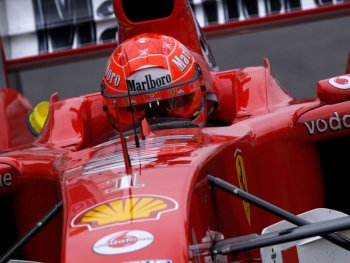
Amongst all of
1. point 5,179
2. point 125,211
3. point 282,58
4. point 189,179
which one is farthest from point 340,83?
point 282,58

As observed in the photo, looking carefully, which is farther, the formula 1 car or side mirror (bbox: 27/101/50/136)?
side mirror (bbox: 27/101/50/136)

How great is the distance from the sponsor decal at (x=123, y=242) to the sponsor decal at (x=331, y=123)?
1602mm

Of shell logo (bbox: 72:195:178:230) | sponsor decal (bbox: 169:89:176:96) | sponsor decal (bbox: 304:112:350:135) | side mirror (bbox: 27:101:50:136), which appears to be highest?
shell logo (bbox: 72:195:178:230)

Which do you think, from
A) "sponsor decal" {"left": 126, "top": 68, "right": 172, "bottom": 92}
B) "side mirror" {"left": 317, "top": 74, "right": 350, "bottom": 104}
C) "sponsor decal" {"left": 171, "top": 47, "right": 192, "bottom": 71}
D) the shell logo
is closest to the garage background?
"sponsor decal" {"left": 171, "top": 47, "right": 192, "bottom": 71}

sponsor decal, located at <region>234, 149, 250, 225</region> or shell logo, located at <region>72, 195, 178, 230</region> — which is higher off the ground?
shell logo, located at <region>72, 195, 178, 230</region>

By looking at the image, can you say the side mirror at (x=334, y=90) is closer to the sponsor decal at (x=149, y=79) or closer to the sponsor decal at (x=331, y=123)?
the sponsor decal at (x=331, y=123)

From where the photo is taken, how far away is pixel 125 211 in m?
3.16

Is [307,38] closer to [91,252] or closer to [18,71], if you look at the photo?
[18,71]

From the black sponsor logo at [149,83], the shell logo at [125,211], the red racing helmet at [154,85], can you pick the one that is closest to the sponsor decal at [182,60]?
the red racing helmet at [154,85]

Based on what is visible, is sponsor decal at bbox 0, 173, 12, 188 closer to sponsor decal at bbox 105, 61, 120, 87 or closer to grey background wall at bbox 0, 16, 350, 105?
sponsor decal at bbox 105, 61, 120, 87

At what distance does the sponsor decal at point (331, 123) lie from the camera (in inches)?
175

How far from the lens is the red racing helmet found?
14.8ft

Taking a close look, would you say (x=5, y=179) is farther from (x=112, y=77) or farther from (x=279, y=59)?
(x=279, y=59)

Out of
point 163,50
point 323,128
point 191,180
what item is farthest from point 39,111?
point 191,180
